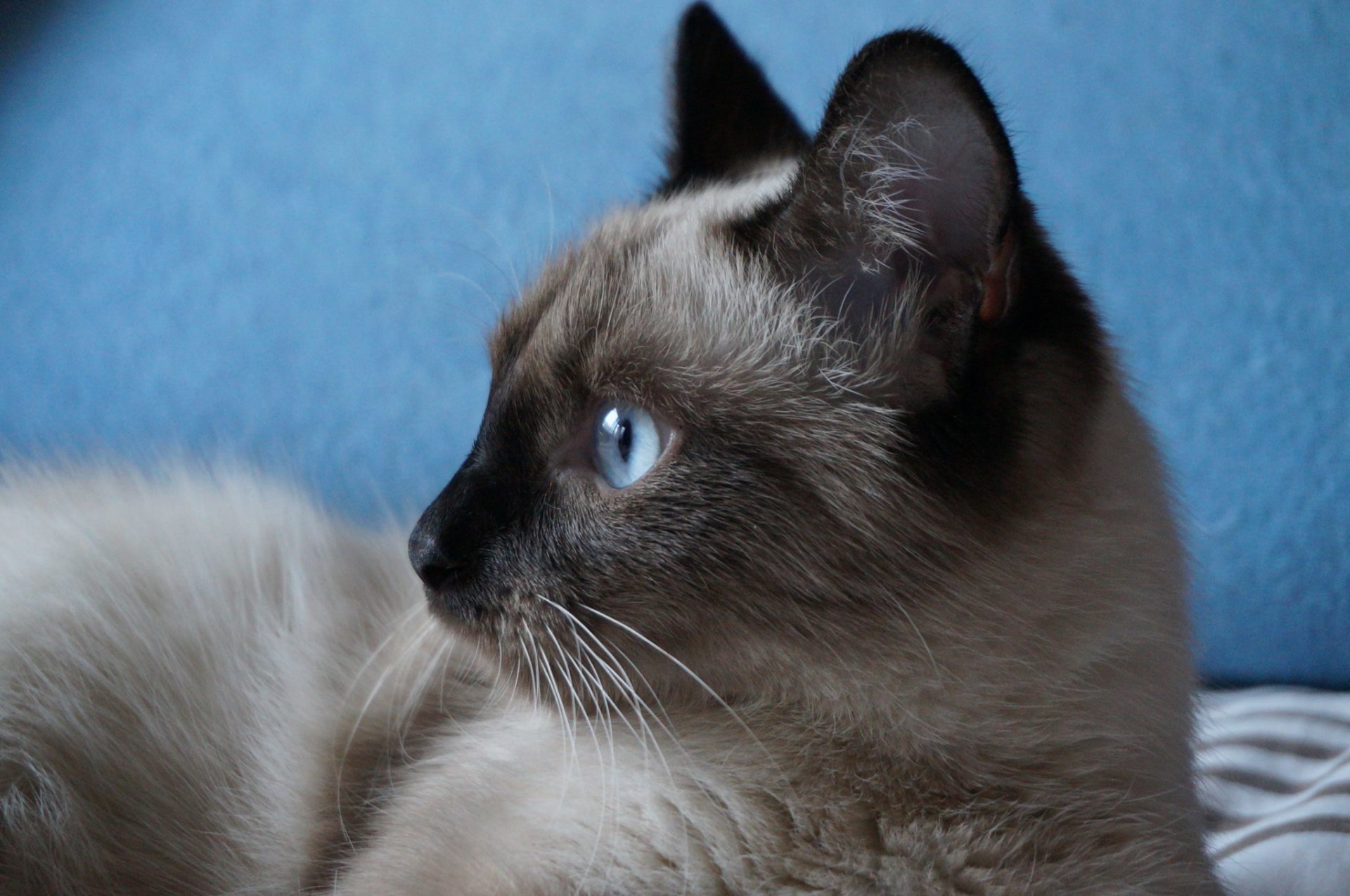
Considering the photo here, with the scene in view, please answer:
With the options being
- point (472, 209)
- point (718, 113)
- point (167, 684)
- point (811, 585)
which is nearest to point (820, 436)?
point (811, 585)

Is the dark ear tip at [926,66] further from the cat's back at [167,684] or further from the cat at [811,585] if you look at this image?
the cat's back at [167,684]

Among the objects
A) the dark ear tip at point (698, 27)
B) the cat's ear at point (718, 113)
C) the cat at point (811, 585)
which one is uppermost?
the dark ear tip at point (698, 27)

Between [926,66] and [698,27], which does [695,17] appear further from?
[926,66]

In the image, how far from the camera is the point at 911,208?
0.82 metres

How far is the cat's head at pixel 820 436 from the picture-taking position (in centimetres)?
80

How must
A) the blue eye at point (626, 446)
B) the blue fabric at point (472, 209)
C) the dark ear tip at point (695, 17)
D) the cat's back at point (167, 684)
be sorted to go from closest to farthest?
the blue eye at point (626, 446)
the cat's back at point (167, 684)
the dark ear tip at point (695, 17)
the blue fabric at point (472, 209)

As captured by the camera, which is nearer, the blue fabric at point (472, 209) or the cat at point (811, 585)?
the cat at point (811, 585)

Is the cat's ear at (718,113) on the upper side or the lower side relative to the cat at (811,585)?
upper

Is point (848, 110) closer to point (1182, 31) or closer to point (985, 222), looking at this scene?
point (985, 222)

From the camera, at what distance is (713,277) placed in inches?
37.4

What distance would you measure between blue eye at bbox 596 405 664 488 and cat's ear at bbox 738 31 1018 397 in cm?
17

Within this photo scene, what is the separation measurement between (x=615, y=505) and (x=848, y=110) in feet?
1.14

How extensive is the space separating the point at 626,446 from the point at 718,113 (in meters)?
0.56

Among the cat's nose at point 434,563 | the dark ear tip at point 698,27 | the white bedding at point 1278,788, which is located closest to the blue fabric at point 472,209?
the white bedding at point 1278,788
